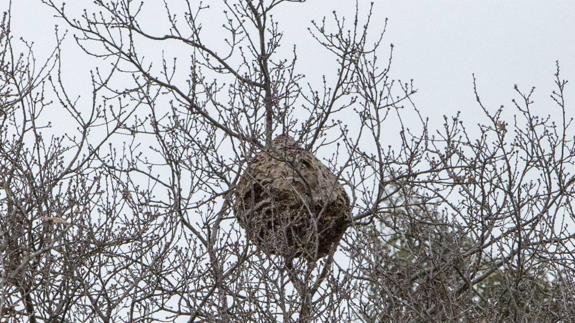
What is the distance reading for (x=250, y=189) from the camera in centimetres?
835

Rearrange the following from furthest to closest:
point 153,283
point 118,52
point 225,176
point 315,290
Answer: point 118,52
point 225,176
point 153,283
point 315,290

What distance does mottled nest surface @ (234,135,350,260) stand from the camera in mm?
8109

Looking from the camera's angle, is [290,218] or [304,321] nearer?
[304,321]

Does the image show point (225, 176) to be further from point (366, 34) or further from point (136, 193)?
point (366, 34)

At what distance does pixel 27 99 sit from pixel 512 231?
4079mm

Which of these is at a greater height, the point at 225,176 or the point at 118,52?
the point at 118,52

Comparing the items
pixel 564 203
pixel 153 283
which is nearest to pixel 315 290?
pixel 153 283

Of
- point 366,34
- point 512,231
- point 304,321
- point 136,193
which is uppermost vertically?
point 366,34

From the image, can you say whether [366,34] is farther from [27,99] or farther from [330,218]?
[27,99]

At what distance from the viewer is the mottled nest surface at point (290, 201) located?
811cm

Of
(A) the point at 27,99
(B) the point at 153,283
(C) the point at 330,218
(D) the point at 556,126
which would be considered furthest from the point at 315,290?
(A) the point at 27,99

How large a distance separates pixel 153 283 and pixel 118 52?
7.39 feet

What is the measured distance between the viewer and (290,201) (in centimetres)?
834

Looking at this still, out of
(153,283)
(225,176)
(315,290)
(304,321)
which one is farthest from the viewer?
(225,176)
